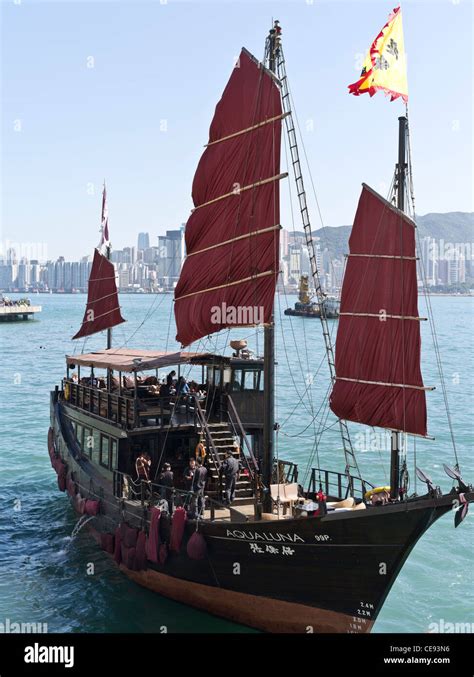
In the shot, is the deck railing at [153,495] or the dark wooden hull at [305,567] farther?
the deck railing at [153,495]

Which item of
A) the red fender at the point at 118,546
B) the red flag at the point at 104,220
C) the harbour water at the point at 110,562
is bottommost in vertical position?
the harbour water at the point at 110,562

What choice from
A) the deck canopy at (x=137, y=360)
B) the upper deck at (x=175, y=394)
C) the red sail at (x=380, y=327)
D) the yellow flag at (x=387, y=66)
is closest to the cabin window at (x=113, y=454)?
the upper deck at (x=175, y=394)

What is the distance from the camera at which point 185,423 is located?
22516mm

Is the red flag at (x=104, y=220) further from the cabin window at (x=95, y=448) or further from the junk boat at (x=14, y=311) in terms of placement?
the junk boat at (x=14, y=311)

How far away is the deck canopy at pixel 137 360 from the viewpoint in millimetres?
22312

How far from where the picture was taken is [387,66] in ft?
A: 58.3

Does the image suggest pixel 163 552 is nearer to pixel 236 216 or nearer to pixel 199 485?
pixel 199 485

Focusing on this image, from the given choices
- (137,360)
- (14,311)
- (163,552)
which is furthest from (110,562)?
(14,311)

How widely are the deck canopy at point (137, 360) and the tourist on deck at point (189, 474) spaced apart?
3055 mm

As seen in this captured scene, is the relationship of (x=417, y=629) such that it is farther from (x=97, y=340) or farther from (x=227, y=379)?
(x=97, y=340)

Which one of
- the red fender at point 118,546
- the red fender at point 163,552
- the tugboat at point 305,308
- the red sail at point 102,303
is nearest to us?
the red fender at point 163,552

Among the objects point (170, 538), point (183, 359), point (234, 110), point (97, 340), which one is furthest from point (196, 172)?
point (97, 340)

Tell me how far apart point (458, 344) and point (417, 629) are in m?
86.4

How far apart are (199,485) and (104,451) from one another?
192 inches
